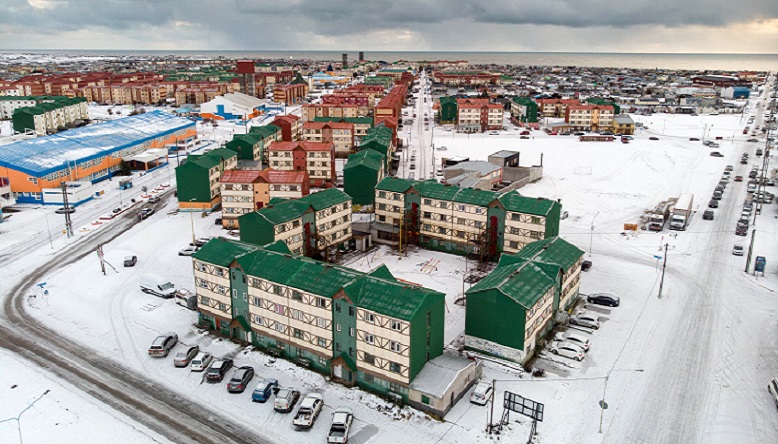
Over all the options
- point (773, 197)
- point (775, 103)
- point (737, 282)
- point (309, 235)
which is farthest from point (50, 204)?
point (775, 103)

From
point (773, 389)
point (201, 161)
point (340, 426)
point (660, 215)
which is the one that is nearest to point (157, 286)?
point (340, 426)

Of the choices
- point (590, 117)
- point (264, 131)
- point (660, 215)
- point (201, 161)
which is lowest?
point (660, 215)

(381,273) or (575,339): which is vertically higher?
(381,273)

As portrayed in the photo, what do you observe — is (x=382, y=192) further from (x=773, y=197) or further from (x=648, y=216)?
(x=773, y=197)

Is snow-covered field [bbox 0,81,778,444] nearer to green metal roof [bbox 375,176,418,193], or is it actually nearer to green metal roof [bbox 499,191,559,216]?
green metal roof [bbox 375,176,418,193]

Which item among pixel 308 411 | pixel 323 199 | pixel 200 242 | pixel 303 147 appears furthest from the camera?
pixel 303 147

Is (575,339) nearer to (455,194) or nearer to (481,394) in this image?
(481,394)
